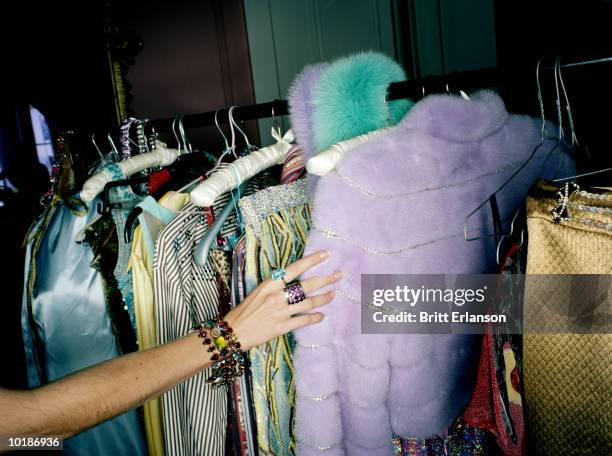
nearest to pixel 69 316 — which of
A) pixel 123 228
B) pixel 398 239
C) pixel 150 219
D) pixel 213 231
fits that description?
pixel 123 228

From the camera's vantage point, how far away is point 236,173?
2.62 feet

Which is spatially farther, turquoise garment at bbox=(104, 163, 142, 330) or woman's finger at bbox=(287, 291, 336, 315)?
turquoise garment at bbox=(104, 163, 142, 330)

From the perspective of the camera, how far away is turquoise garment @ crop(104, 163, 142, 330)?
973 millimetres

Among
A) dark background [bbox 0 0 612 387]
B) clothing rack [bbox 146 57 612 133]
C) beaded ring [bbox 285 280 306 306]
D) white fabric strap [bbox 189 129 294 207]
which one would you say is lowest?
beaded ring [bbox 285 280 306 306]

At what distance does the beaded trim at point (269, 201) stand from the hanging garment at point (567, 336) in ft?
1.47

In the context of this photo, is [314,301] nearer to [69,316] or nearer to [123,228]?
[123,228]

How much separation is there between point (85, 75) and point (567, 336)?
190cm

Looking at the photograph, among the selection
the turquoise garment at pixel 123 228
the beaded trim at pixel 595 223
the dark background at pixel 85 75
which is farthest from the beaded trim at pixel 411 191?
the dark background at pixel 85 75

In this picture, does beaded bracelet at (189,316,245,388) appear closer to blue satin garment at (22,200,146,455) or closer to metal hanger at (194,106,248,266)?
metal hanger at (194,106,248,266)

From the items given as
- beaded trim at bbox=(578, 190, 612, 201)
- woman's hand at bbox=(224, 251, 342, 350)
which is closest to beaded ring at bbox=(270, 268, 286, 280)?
woman's hand at bbox=(224, 251, 342, 350)

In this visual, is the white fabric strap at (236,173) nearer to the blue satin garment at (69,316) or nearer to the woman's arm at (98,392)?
the woman's arm at (98,392)

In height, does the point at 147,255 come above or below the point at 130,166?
below

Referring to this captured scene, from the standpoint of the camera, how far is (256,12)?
1.89 metres

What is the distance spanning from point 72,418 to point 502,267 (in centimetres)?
64
